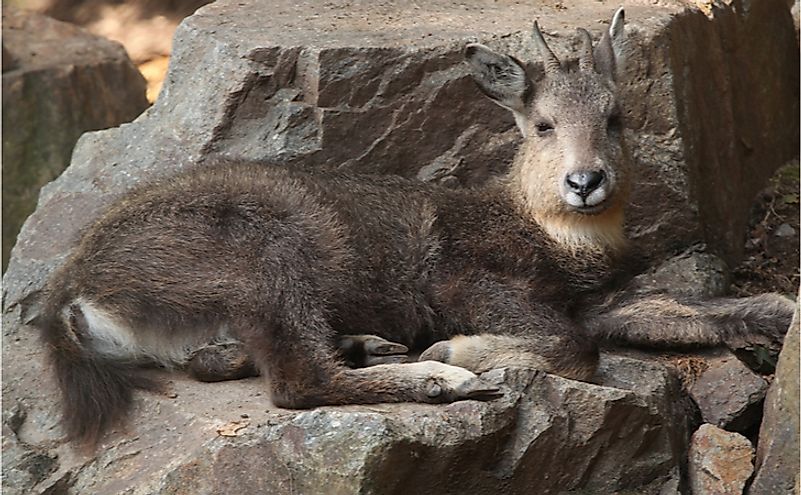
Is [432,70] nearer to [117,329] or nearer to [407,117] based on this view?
[407,117]

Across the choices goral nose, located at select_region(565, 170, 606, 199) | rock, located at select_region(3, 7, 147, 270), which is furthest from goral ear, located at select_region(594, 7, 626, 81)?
rock, located at select_region(3, 7, 147, 270)

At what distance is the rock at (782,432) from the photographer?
5309 millimetres

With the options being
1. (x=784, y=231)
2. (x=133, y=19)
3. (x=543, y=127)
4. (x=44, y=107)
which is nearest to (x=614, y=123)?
(x=543, y=127)

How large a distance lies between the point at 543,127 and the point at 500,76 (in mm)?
317

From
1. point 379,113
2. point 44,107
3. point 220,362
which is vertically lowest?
point 44,107

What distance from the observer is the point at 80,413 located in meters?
5.58

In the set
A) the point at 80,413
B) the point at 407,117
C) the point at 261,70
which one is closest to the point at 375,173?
the point at 407,117

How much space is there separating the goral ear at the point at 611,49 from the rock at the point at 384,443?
140 centimetres

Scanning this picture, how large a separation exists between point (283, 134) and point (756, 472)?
281 cm

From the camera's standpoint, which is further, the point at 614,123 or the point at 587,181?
the point at 614,123

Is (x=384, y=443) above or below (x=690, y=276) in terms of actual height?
below

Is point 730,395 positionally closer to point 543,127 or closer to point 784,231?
point 543,127

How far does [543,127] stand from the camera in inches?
253

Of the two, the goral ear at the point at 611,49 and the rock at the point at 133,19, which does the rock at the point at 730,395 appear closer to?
the goral ear at the point at 611,49
